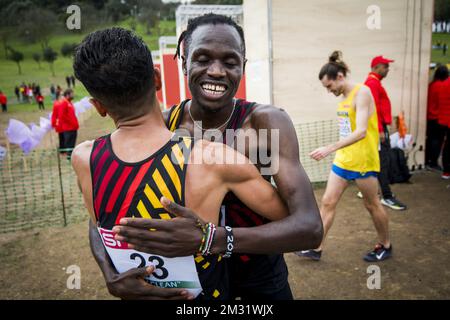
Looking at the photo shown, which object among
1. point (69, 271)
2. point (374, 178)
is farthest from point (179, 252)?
point (69, 271)

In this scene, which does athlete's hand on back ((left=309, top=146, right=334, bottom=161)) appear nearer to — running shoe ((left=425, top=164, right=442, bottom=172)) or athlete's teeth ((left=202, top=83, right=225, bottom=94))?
athlete's teeth ((left=202, top=83, right=225, bottom=94))

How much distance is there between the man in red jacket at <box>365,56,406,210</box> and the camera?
5.20 meters

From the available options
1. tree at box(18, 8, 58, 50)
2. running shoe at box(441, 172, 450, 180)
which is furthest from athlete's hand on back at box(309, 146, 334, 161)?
tree at box(18, 8, 58, 50)

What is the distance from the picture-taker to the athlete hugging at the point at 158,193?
1278 mm

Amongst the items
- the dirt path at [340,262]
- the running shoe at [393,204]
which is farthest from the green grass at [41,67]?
the running shoe at [393,204]

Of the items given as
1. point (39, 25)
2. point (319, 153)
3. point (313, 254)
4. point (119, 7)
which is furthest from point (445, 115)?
point (39, 25)

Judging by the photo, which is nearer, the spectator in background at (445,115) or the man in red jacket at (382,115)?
the man in red jacket at (382,115)

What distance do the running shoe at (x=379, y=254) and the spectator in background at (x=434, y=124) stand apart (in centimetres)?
432

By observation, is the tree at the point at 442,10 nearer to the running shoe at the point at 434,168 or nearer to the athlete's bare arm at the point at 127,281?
the running shoe at the point at 434,168

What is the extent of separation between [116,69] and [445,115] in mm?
7381

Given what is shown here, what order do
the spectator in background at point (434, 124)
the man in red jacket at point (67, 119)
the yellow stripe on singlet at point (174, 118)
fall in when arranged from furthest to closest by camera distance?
the man in red jacket at point (67, 119)
the spectator in background at point (434, 124)
the yellow stripe on singlet at point (174, 118)

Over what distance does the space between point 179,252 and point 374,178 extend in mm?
3107

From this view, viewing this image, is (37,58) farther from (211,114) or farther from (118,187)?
(118,187)

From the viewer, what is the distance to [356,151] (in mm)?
3838
